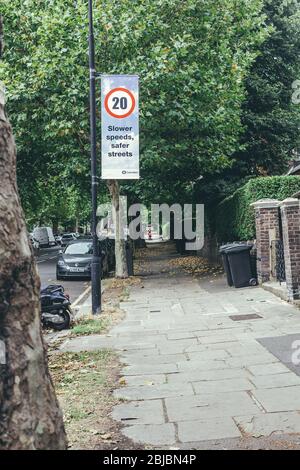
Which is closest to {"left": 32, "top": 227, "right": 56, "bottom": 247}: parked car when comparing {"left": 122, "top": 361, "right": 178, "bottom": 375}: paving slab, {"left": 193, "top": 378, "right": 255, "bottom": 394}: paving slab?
{"left": 122, "top": 361, "right": 178, "bottom": 375}: paving slab

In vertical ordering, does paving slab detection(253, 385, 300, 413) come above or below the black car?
above

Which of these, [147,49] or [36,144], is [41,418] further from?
[36,144]

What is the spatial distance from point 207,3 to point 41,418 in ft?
59.5

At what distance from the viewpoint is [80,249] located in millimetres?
22703

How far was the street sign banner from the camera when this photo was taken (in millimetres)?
12094

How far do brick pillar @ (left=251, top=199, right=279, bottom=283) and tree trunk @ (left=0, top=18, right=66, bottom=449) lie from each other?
12.3 meters

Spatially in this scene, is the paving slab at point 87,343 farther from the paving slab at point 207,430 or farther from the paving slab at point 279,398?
the paving slab at point 207,430

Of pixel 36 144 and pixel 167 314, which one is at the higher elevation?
pixel 36 144

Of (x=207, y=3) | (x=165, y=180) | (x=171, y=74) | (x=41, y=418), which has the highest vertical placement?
(x=207, y=3)

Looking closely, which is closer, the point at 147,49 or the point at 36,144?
the point at 147,49

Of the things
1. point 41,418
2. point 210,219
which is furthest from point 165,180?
point 41,418

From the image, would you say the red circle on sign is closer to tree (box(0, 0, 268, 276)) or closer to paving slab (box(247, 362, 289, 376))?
tree (box(0, 0, 268, 276))

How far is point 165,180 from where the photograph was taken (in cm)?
2402

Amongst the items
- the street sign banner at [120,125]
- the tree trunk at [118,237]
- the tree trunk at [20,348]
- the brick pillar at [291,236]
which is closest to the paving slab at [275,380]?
the tree trunk at [20,348]
